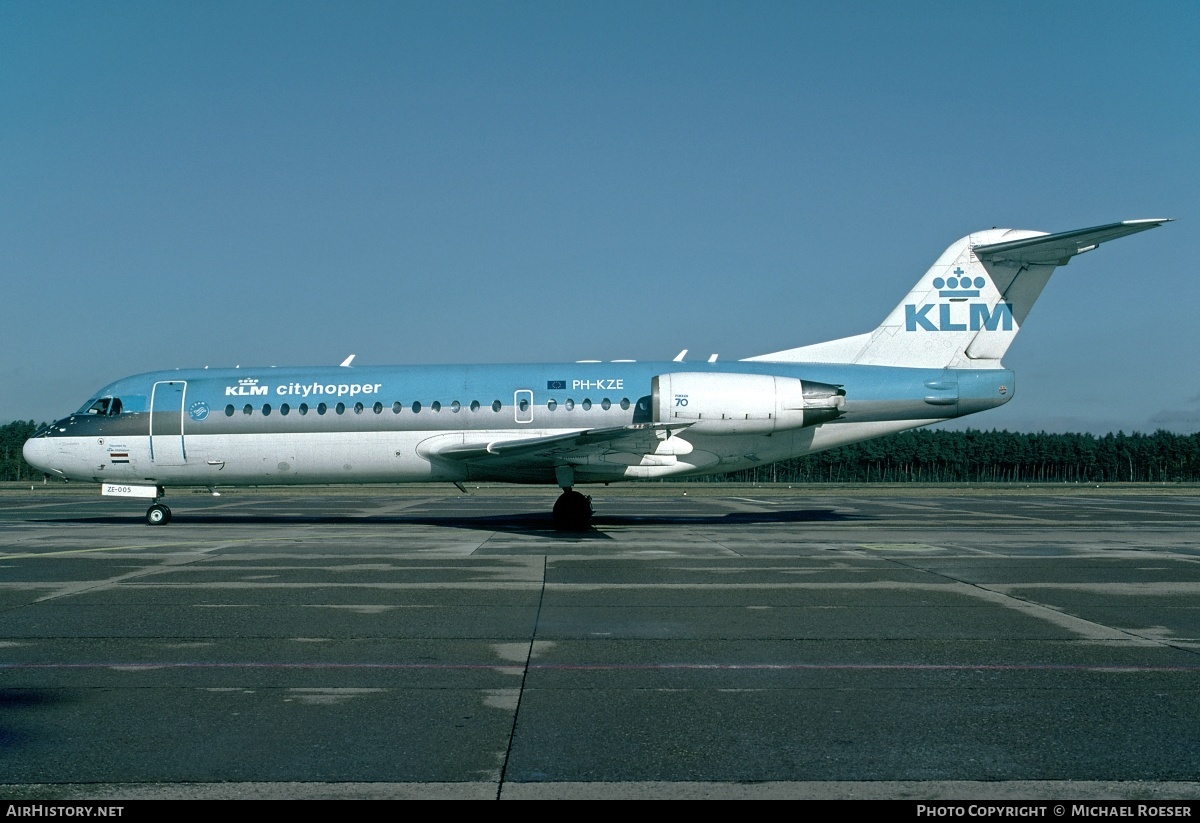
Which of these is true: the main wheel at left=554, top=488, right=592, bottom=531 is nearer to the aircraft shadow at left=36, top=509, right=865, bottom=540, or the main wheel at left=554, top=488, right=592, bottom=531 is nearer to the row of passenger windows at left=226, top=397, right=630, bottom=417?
the aircraft shadow at left=36, top=509, right=865, bottom=540

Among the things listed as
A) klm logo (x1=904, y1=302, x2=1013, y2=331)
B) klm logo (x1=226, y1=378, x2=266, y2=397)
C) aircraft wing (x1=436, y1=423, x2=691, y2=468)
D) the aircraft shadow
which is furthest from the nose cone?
klm logo (x1=904, y1=302, x2=1013, y2=331)

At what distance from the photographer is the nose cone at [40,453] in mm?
22500

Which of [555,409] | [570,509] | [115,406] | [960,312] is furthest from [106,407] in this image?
[960,312]

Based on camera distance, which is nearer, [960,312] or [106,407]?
[960,312]

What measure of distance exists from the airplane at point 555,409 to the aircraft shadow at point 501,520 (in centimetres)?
130

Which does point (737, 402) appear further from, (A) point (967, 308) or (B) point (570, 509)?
(A) point (967, 308)

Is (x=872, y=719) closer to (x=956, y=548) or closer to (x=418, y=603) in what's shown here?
(x=418, y=603)

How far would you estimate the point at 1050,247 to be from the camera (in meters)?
20.9

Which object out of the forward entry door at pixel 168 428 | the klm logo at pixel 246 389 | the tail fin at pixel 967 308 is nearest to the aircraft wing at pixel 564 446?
the klm logo at pixel 246 389

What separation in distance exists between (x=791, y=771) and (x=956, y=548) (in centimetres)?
1314

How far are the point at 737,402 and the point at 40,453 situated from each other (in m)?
17.1

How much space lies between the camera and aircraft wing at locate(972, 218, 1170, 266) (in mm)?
19375

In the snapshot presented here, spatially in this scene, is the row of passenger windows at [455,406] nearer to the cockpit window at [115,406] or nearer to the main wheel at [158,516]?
the cockpit window at [115,406]

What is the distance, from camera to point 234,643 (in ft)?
27.9
